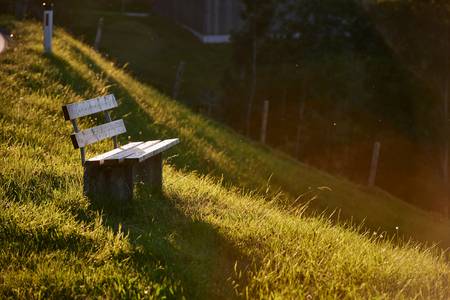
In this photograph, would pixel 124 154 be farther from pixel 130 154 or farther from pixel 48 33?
pixel 48 33

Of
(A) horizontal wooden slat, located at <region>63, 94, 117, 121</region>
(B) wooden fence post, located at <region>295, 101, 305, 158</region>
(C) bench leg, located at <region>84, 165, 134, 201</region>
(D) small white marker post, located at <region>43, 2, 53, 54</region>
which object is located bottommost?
(B) wooden fence post, located at <region>295, 101, 305, 158</region>

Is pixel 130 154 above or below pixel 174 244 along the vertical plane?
above

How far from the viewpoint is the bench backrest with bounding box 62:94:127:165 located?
25.1 feet

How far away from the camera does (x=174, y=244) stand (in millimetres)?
6320

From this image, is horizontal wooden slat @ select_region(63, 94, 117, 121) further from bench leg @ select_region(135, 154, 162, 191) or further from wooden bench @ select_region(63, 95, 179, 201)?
bench leg @ select_region(135, 154, 162, 191)

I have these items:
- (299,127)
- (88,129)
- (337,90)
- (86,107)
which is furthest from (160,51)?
(88,129)

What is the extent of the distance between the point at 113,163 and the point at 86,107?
54.6 inches

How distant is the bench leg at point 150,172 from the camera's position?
7.95 metres

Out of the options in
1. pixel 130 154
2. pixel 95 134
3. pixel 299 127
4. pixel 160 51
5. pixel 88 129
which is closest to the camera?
pixel 130 154

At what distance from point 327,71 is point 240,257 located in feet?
82.3

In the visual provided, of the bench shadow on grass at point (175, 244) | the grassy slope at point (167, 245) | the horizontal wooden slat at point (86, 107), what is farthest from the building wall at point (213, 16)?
the bench shadow on grass at point (175, 244)

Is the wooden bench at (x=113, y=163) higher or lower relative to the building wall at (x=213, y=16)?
lower

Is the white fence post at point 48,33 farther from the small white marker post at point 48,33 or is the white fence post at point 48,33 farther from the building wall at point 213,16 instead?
the building wall at point 213,16

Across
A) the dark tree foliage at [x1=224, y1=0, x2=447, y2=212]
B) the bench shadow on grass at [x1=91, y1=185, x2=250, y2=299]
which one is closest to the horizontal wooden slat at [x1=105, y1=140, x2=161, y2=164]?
the bench shadow on grass at [x1=91, y1=185, x2=250, y2=299]
